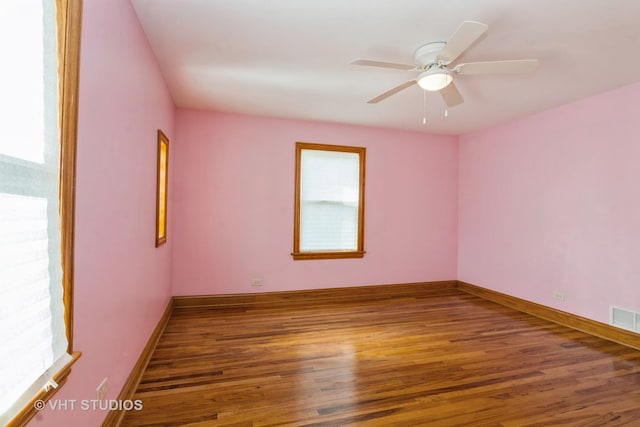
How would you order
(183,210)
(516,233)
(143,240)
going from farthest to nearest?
(516,233) < (183,210) < (143,240)

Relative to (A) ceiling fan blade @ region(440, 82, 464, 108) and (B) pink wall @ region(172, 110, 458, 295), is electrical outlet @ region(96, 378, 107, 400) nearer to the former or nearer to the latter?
(B) pink wall @ region(172, 110, 458, 295)

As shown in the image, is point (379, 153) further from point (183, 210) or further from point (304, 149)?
point (183, 210)

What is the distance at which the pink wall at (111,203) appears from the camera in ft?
4.44

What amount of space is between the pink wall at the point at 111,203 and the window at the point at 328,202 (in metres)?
2.23

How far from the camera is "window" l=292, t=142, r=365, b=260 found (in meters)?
4.54

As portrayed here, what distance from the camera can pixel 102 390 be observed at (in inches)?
64.1

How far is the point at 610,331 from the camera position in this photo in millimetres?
3248

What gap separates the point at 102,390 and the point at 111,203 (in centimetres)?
Answer: 99

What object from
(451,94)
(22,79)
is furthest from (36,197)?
(451,94)

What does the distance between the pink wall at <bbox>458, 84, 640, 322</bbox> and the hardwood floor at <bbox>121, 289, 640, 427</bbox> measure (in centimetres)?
63

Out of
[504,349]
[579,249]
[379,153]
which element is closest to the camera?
[504,349]

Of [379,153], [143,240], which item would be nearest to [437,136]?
[379,153]

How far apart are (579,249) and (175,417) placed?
4340 millimetres

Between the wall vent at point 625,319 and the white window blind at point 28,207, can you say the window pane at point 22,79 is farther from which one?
the wall vent at point 625,319
